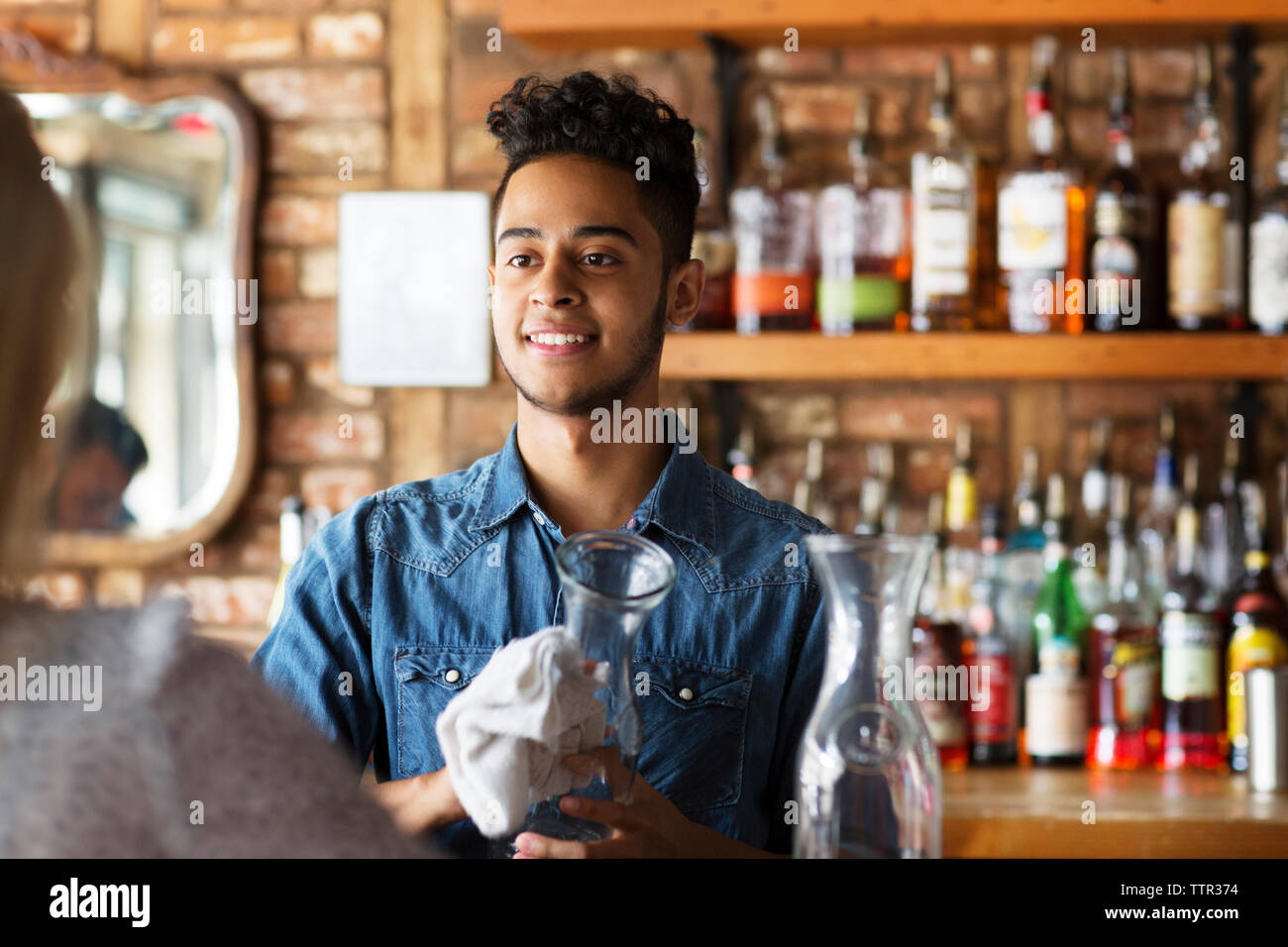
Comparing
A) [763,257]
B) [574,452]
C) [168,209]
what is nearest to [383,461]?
[168,209]

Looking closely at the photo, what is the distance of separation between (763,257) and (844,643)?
1.25m

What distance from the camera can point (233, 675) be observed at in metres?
0.48

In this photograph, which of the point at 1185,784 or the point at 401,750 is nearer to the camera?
the point at 401,750

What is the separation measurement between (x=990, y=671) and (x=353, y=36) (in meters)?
1.36

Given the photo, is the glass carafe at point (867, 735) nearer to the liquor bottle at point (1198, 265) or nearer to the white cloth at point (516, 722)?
the white cloth at point (516, 722)

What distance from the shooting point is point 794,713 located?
1032mm

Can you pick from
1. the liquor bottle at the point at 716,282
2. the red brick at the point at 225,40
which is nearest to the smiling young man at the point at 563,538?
the liquor bottle at the point at 716,282

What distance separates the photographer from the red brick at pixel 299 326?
2.07 metres

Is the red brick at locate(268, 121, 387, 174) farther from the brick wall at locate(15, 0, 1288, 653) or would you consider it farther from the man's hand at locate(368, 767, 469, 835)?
the man's hand at locate(368, 767, 469, 835)

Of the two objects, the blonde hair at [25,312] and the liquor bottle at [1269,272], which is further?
the liquor bottle at [1269,272]

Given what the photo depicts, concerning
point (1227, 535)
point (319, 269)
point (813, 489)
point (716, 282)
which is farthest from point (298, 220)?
point (1227, 535)

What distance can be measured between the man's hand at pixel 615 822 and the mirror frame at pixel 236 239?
147cm

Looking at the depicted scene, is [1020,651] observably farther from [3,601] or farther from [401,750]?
[3,601]

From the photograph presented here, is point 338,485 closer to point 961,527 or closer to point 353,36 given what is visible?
point 353,36
